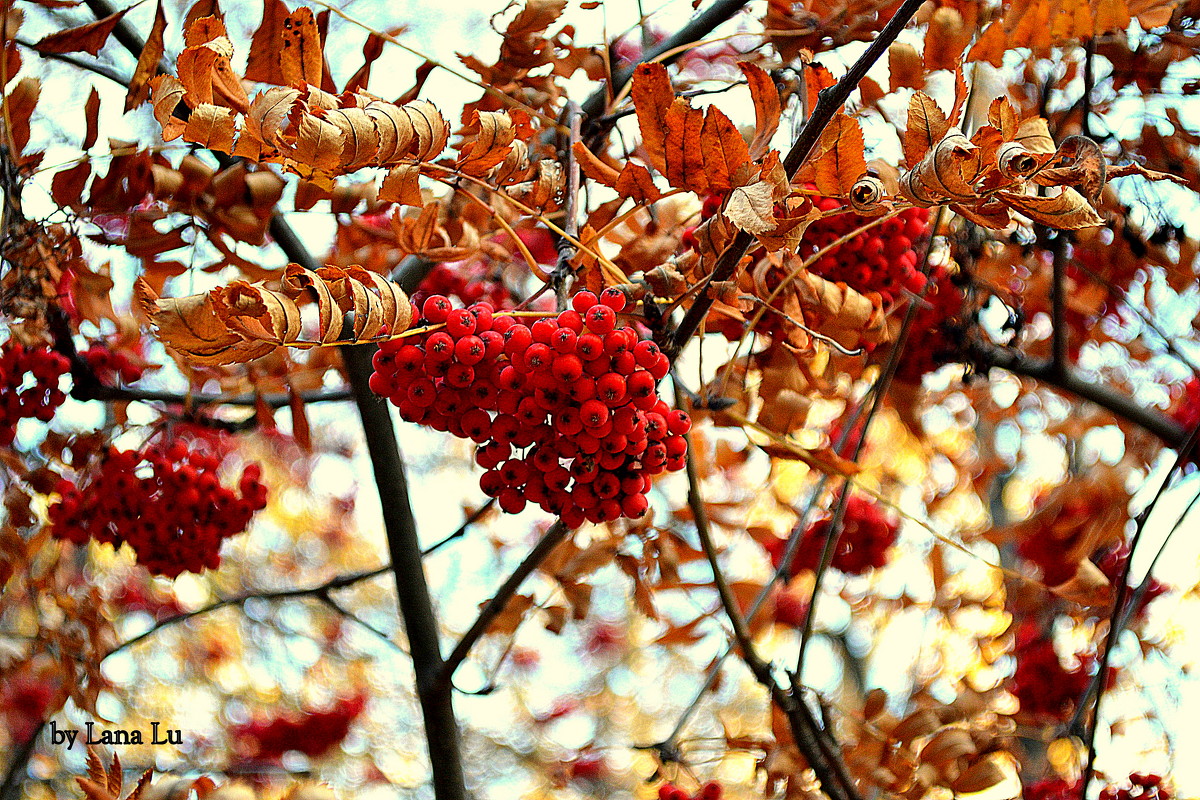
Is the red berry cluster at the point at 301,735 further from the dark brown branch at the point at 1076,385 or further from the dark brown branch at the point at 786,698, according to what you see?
the dark brown branch at the point at 1076,385

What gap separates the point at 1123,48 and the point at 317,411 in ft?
13.1

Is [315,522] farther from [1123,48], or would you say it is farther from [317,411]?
[1123,48]

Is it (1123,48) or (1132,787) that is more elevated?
(1123,48)

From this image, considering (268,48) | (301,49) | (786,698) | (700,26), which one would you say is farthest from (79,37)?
(786,698)

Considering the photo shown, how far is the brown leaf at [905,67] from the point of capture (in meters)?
1.25

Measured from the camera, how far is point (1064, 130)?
2.39 m

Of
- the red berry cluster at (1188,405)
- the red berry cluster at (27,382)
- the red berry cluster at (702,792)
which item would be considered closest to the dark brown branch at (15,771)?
the red berry cluster at (27,382)

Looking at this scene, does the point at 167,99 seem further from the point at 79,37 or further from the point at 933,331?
the point at 933,331

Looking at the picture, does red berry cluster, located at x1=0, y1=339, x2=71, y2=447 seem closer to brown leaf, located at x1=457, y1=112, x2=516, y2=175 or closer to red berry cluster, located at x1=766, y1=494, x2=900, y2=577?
brown leaf, located at x1=457, y1=112, x2=516, y2=175

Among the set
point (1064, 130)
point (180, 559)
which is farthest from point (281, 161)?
point (1064, 130)

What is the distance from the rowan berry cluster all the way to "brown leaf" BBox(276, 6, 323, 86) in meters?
0.29

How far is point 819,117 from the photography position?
0.89 m

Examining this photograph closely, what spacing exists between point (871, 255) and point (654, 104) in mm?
892

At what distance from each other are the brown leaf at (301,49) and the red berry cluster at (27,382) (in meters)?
1.35
